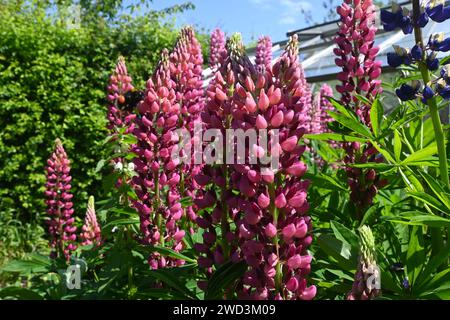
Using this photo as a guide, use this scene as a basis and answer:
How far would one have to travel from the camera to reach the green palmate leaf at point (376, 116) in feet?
5.58

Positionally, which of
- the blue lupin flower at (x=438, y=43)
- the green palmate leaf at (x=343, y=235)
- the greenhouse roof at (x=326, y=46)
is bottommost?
the green palmate leaf at (x=343, y=235)

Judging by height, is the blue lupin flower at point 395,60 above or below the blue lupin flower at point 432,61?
above

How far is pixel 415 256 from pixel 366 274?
0.59 meters

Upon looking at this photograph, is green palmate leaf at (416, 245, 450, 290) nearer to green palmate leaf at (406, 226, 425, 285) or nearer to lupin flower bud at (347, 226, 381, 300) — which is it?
green palmate leaf at (406, 226, 425, 285)

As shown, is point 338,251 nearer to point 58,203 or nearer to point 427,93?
point 427,93

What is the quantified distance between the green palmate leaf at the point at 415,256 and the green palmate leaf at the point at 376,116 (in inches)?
13.8

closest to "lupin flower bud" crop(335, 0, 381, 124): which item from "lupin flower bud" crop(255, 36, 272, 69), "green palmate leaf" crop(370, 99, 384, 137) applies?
"green palmate leaf" crop(370, 99, 384, 137)

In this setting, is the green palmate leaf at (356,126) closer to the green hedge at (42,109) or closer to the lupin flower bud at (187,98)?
the lupin flower bud at (187,98)

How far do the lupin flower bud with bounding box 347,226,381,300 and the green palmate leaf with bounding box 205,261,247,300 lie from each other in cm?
33

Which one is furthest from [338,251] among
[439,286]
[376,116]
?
[376,116]

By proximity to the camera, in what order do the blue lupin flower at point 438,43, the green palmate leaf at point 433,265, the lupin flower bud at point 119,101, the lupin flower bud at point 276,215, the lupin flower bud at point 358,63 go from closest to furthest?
the lupin flower bud at point 276,215 → the green palmate leaf at point 433,265 → the blue lupin flower at point 438,43 → the lupin flower bud at point 358,63 → the lupin flower bud at point 119,101

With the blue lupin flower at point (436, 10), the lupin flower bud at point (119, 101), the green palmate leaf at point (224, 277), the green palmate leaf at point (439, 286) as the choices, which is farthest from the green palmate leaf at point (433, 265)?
the lupin flower bud at point (119, 101)

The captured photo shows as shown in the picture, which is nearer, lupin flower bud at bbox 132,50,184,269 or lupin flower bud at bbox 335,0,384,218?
lupin flower bud at bbox 132,50,184,269

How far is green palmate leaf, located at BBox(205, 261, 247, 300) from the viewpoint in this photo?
1.23m
